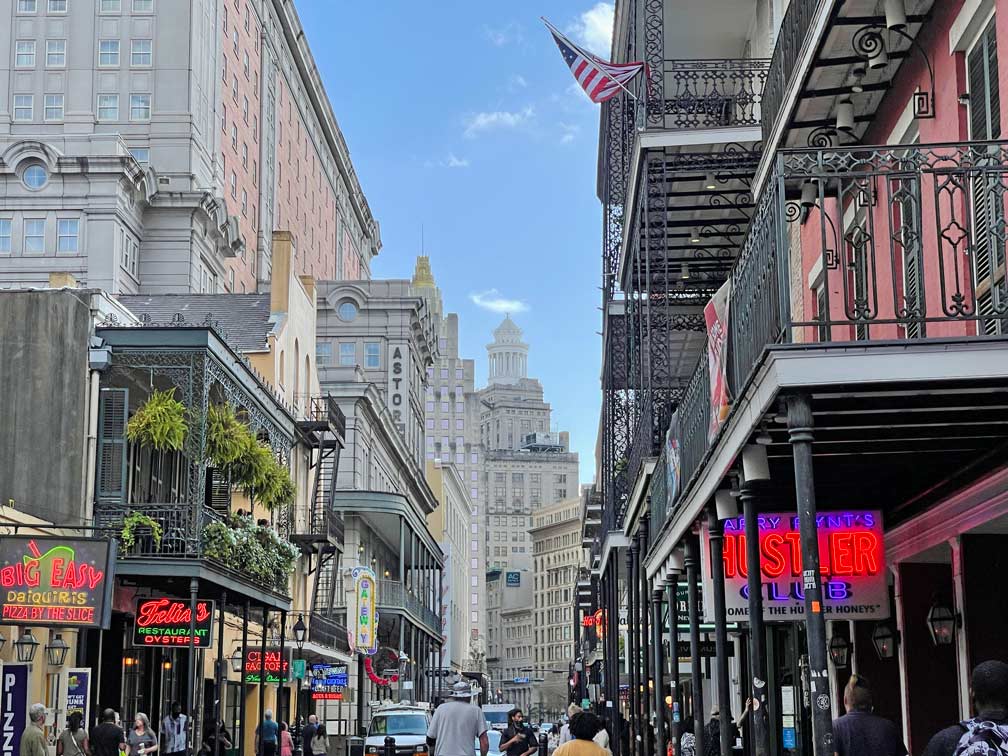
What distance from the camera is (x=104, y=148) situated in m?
66.6

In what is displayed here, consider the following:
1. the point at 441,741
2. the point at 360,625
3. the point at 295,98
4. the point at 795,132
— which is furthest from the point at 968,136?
the point at 295,98

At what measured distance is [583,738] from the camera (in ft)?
30.2

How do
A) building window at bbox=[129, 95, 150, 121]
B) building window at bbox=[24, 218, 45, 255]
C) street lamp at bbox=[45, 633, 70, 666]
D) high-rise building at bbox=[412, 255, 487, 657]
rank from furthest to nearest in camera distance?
high-rise building at bbox=[412, 255, 487, 657]
building window at bbox=[129, 95, 150, 121]
building window at bbox=[24, 218, 45, 255]
street lamp at bbox=[45, 633, 70, 666]

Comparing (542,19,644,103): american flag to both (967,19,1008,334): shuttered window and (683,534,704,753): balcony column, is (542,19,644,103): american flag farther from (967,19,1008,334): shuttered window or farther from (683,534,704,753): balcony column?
(967,19,1008,334): shuttered window

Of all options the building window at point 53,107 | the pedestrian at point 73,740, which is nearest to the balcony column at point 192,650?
the pedestrian at point 73,740

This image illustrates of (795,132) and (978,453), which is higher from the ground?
(795,132)

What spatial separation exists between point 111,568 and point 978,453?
507 inches

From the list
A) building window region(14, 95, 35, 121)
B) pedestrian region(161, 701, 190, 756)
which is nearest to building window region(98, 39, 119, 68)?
building window region(14, 95, 35, 121)

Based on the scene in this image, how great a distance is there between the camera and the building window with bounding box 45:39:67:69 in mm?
70125

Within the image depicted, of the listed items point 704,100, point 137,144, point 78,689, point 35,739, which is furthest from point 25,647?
point 137,144

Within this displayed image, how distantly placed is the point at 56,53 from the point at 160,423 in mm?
50117

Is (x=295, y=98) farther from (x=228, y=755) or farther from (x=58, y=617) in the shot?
(x=58, y=617)

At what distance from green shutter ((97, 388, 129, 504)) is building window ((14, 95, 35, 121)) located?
4771cm

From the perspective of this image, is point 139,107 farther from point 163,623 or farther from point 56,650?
point 56,650
